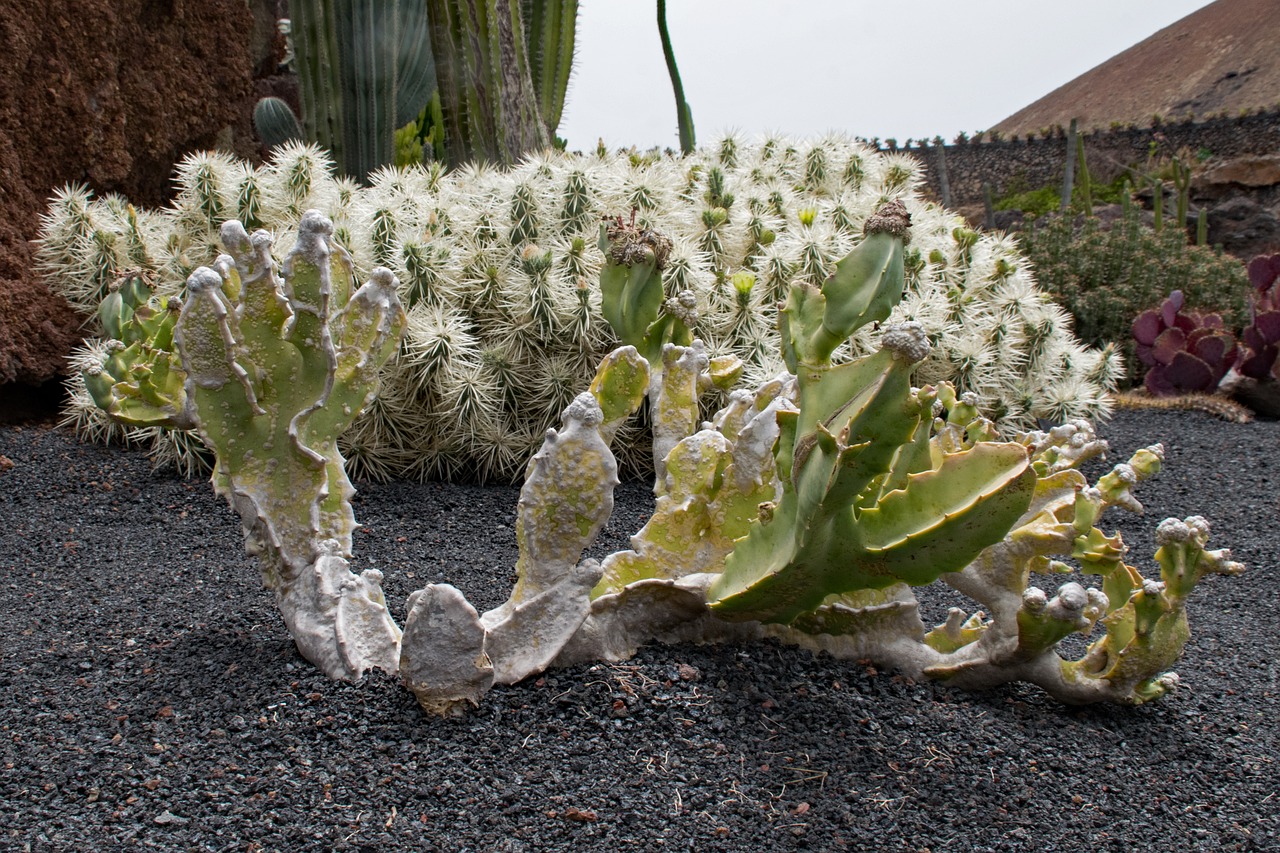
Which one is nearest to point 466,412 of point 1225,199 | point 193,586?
point 193,586

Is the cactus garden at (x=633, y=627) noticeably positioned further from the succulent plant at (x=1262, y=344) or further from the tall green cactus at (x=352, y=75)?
the succulent plant at (x=1262, y=344)

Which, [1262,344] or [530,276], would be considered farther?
[1262,344]

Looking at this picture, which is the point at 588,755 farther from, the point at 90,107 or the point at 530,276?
the point at 90,107

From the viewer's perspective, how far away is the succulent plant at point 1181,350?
6.45 m

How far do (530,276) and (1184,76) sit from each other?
28531 mm

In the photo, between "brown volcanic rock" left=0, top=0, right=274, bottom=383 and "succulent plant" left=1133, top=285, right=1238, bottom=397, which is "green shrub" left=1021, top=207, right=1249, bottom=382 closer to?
"succulent plant" left=1133, top=285, right=1238, bottom=397

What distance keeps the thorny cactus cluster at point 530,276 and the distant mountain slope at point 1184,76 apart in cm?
1881

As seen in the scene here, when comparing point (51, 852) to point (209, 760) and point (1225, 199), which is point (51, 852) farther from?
point (1225, 199)

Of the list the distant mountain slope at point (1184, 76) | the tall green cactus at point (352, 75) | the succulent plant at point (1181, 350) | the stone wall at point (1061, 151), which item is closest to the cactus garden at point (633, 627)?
the tall green cactus at point (352, 75)

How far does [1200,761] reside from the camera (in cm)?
189

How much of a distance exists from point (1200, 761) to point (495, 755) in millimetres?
1323

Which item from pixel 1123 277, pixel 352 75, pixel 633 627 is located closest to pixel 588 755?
pixel 633 627

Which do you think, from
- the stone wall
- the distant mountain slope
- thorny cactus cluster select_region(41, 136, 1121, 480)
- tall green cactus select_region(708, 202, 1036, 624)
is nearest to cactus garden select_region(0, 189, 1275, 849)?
tall green cactus select_region(708, 202, 1036, 624)

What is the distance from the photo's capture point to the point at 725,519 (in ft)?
6.46
